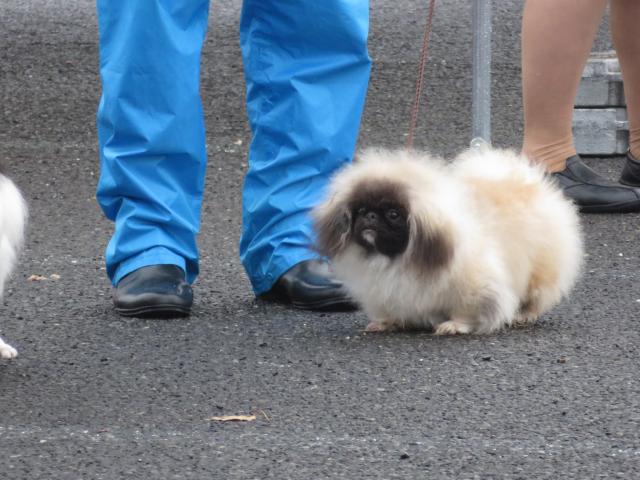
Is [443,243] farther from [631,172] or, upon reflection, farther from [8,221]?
[631,172]

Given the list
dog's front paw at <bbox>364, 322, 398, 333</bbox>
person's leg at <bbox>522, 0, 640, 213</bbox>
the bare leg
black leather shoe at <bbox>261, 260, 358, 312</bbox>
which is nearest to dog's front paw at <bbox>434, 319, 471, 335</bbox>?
dog's front paw at <bbox>364, 322, 398, 333</bbox>

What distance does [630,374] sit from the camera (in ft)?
9.27

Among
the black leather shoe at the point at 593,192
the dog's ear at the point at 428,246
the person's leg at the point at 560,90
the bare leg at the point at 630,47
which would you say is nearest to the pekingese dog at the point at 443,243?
the dog's ear at the point at 428,246

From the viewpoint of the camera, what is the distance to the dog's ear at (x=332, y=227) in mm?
3100

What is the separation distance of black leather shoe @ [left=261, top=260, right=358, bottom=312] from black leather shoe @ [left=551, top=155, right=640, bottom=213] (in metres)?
1.47

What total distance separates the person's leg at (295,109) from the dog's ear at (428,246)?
439 mm

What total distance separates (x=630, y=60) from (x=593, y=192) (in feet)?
1.90

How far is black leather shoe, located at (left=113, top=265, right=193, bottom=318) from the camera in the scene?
3.31 m

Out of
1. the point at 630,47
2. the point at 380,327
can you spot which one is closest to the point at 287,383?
the point at 380,327

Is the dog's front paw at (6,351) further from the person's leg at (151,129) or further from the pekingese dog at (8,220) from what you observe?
the person's leg at (151,129)

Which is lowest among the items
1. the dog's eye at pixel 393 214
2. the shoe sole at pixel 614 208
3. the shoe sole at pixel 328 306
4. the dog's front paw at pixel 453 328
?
the shoe sole at pixel 328 306

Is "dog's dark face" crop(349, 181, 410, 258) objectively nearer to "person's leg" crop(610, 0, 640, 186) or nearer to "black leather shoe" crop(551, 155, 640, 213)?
"black leather shoe" crop(551, 155, 640, 213)

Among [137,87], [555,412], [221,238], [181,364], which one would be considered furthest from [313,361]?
[221,238]

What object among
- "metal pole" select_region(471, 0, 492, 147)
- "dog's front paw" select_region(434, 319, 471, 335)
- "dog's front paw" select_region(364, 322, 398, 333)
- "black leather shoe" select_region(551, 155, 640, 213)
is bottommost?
"dog's front paw" select_region(364, 322, 398, 333)
